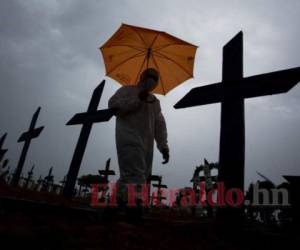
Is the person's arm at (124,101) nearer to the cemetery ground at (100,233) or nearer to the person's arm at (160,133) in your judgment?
the person's arm at (160,133)

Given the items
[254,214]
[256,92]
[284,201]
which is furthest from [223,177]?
[254,214]

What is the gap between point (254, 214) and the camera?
7246 mm

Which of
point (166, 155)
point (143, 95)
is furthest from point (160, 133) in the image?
point (143, 95)

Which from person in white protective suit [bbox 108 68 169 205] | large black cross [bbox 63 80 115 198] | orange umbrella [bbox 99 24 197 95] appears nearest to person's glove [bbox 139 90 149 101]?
person in white protective suit [bbox 108 68 169 205]

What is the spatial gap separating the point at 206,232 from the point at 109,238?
1.10 metres

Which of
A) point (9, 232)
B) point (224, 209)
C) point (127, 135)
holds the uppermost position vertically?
point (127, 135)

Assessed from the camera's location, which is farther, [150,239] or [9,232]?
[150,239]

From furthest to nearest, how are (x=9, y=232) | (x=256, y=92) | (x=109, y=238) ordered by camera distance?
(x=256, y=92), (x=109, y=238), (x=9, y=232)

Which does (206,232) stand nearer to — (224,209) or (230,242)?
(230,242)

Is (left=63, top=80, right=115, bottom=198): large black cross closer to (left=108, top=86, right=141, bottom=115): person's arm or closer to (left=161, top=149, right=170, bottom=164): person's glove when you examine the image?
(left=108, top=86, right=141, bottom=115): person's arm

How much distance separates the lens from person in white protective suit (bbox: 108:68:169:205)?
14.9 ft

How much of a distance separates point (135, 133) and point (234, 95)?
61.6 inches

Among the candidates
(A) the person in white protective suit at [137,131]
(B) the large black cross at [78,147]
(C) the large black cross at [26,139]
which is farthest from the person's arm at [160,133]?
(C) the large black cross at [26,139]

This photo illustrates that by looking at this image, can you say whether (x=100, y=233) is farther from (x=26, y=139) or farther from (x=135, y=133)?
(x=26, y=139)
